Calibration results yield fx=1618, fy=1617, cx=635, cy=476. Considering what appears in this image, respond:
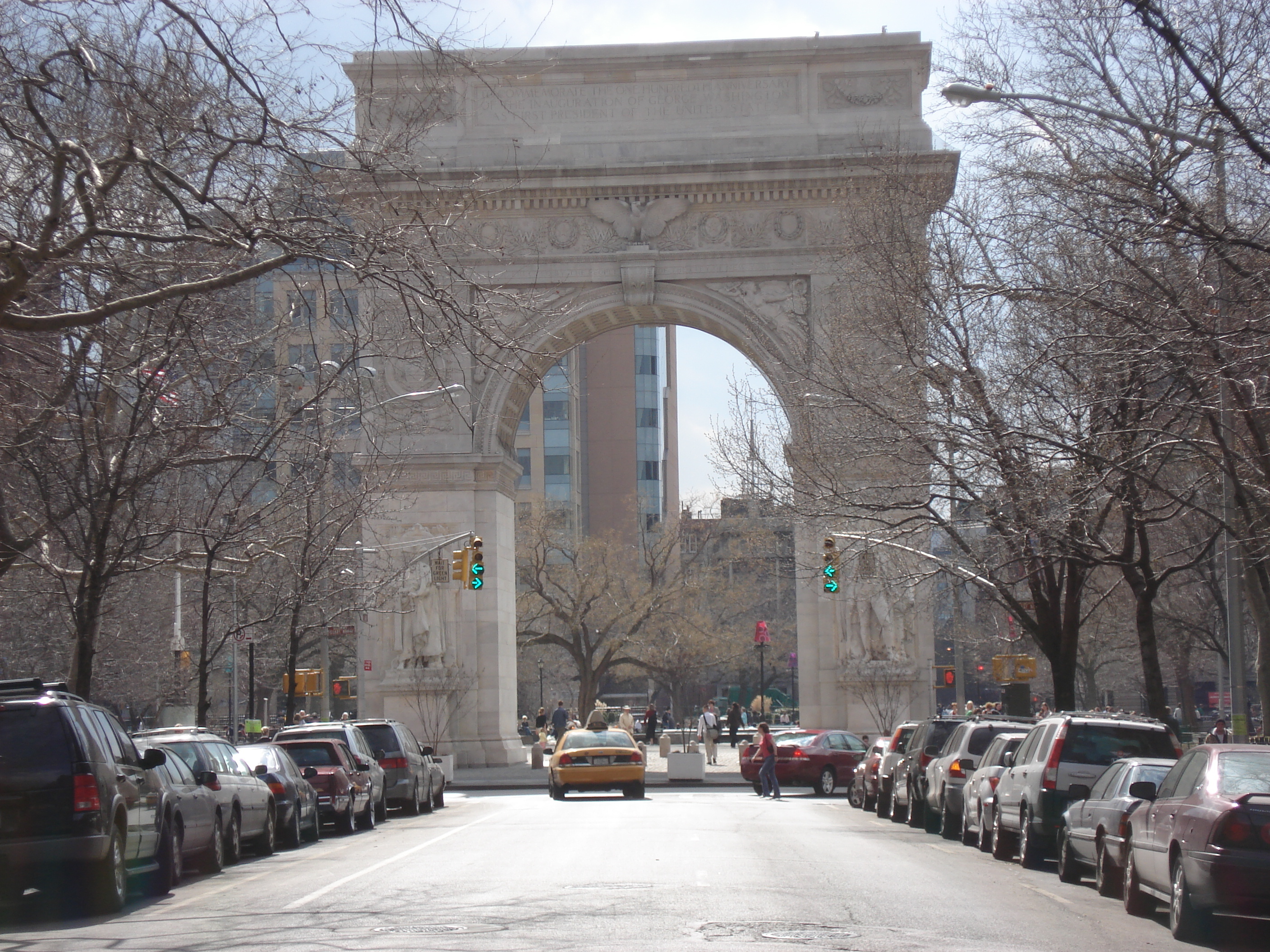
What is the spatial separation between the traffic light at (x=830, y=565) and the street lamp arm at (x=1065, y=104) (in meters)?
12.2

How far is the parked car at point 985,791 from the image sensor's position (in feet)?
63.0

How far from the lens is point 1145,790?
42.6ft

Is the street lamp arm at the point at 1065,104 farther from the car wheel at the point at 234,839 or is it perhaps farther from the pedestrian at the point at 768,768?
the pedestrian at the point at 768,768

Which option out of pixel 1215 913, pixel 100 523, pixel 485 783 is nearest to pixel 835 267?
pixel 485 783

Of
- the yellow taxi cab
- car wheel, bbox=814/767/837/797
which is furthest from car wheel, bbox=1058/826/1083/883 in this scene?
car wheel, bbox=814/767/837/797

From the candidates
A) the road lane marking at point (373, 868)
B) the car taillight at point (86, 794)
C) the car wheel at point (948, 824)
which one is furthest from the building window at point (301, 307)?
the car wheel at point (948, 824)

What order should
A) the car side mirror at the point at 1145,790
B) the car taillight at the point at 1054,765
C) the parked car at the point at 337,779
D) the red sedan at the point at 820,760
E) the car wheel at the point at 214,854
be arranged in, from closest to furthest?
the car side mirror at the point at 1145,790 < the car taillight at the point at 1054,765 < the car wheel at the point at 214,854 < the parked car at the point at 337,779 < the red sedan at the point at 820,760

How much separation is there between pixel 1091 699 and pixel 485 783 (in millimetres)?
39058

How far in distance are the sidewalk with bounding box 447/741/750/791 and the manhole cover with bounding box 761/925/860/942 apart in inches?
895

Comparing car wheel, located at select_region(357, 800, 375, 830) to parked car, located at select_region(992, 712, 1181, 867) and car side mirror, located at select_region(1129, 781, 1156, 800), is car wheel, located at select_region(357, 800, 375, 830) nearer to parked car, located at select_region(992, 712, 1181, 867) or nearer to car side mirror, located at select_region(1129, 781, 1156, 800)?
parked car, located at select_region(992, 712, 1181, 867)

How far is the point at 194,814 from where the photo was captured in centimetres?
1633

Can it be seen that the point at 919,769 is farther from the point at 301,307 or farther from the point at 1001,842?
the point at 301,307

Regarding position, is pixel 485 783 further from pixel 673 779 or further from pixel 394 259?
pixel 394 259

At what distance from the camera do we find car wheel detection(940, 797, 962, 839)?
2172cm
